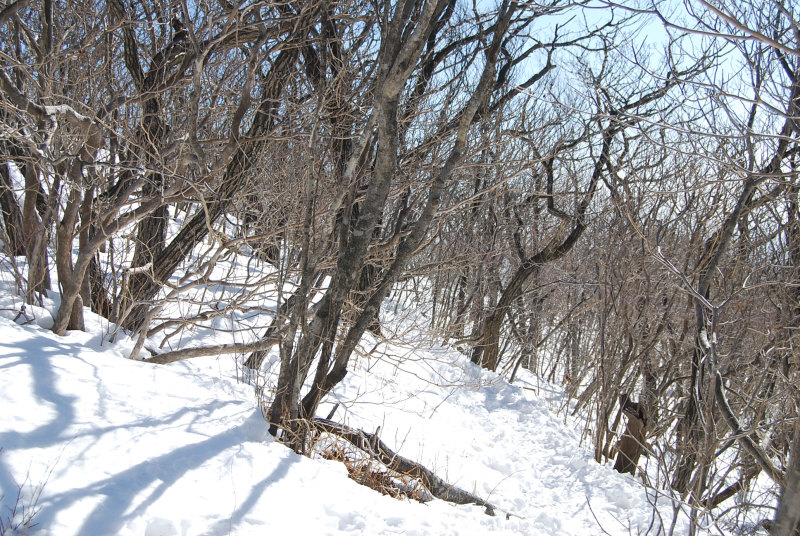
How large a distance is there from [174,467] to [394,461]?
5.47 ft

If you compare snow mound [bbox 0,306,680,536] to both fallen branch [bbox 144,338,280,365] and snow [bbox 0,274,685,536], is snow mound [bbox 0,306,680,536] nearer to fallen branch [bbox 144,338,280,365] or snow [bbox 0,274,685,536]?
snow [bbox 0,274,685,536]

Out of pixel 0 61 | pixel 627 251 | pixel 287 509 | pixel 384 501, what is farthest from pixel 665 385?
pixel 0 61

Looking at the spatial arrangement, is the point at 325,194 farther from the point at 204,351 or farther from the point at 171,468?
the point at 171,468

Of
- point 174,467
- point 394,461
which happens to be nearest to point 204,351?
point 394,461

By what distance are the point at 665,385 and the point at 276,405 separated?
511cm

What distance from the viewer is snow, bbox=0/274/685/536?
2.20 m

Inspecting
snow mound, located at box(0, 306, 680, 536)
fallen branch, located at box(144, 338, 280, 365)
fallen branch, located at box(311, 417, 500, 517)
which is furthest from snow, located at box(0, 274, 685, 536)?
fallen branch, located at box(144, 338, 280, 365)

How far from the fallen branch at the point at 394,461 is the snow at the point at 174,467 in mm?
188

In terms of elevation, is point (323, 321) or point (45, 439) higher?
point (323, 321)

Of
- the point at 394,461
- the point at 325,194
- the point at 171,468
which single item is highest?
the point at 325,194

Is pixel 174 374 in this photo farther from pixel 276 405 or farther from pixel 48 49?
pixel 48 49

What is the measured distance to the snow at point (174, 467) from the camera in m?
2.20

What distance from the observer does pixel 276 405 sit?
139 inches

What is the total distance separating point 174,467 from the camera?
2.58 metres
